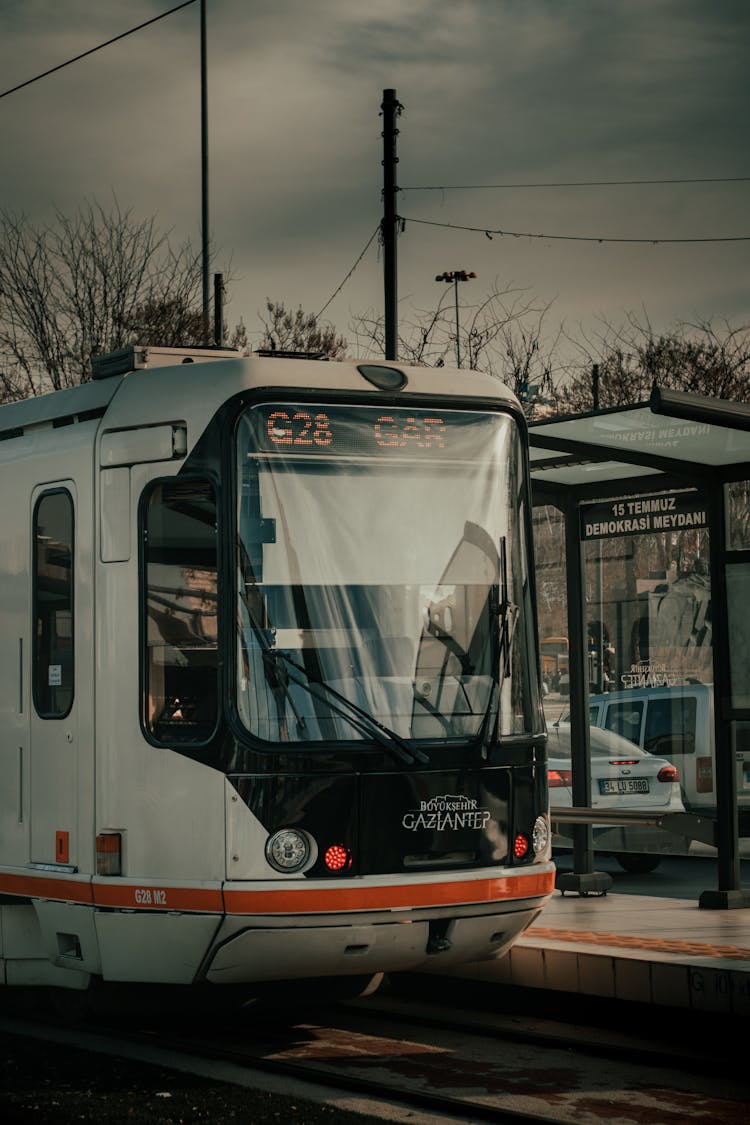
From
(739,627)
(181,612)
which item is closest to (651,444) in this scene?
(739,627)

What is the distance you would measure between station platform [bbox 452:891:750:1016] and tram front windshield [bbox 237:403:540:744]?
1518 millimetres

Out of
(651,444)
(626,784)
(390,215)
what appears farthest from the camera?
(390,215)

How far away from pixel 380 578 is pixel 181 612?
0.92 meters

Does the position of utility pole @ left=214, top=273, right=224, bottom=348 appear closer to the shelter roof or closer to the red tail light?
the shelter roof

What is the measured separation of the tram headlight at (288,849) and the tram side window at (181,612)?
1.81ft

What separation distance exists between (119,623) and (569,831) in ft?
25.1

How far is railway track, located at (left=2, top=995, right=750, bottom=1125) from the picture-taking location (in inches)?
285

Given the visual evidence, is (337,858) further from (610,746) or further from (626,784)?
(626,784)

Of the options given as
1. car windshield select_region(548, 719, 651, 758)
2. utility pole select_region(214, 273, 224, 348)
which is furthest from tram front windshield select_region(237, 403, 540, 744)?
utility pole select_region(214, 273, 224, 348)

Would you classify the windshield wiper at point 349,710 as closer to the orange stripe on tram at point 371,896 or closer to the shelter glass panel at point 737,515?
the orange stripe on tram at point 371,896

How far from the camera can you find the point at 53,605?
28.5ft

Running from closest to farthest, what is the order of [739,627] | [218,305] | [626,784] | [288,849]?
[288,849]
[739,627]
[626,784]
[218,305]

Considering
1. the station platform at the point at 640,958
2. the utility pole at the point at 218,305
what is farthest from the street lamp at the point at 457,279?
the station platform at the point at 640,958

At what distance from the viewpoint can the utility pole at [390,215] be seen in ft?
62.4
